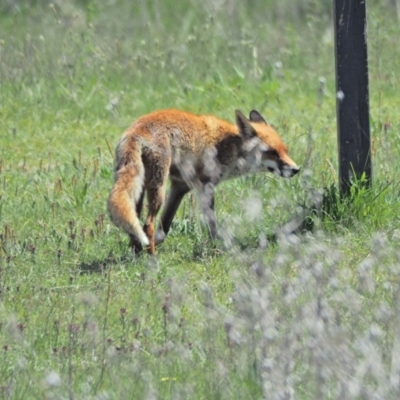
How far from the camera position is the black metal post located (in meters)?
6.58

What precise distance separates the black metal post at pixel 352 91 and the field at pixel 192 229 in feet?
0.54

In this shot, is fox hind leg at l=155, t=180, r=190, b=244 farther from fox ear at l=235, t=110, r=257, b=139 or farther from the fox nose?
the fox nose

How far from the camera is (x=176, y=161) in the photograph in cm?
675

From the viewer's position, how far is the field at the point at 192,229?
4.02 m

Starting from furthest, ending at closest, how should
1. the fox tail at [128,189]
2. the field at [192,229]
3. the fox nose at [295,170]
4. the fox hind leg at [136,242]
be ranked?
the fox nose at [295,170] < the fox hind leg at [136,242] < the fox tail at [128,189] < the field at [192,229]

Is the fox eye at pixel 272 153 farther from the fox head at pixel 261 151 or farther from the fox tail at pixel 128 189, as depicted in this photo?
the fox tail at pixel 128 189

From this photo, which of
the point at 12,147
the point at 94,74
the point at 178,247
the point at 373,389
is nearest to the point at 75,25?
the point at 94,74

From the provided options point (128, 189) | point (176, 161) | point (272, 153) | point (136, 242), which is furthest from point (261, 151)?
point (128, 189)

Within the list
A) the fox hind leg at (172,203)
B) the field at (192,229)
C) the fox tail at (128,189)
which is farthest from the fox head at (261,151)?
the fox tail at (128,189)

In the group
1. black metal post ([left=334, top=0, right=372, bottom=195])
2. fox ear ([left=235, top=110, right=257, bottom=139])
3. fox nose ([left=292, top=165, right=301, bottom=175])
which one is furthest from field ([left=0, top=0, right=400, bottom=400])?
fox ear ([left=235, top=110, right=257, bottom=139])

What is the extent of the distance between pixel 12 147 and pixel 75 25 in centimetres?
354

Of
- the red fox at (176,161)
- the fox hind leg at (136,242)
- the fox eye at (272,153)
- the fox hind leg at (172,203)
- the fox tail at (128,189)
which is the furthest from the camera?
the fox eye at (272,153)

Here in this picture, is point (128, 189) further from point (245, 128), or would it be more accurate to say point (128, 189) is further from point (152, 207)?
point (245, 128)

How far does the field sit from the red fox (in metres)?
0.16
